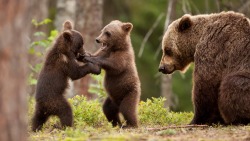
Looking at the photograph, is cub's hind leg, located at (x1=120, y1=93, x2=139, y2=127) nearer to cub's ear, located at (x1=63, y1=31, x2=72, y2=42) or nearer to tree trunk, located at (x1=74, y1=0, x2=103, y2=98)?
cub's ear, located at (x1=63, y1=31, x2=72, y2=42)

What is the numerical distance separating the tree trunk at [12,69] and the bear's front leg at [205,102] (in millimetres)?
4573

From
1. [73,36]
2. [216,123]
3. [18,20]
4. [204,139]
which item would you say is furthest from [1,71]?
[216,123]

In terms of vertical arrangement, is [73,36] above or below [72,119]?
above

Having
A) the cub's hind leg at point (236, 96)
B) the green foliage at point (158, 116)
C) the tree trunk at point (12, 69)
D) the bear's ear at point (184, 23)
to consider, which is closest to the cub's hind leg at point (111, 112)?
the green foliage at point (158, 116)

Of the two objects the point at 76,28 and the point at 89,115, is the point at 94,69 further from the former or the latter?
the point at 76,28

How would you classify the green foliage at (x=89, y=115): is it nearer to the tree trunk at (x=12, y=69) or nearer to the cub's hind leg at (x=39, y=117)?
the cub's hind leg at (x=39, y=117)

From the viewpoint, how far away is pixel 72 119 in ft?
29.6

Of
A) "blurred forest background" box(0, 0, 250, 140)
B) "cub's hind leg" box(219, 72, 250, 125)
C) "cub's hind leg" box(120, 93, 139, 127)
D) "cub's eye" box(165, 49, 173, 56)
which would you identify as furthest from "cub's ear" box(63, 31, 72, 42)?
"cub's hind leg" box(219, 72, 250, 125)

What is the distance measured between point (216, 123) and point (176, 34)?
5.69 feet

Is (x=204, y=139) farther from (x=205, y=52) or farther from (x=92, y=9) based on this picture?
(x=92, y=9)

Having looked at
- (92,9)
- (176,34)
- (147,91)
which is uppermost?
(92,9)

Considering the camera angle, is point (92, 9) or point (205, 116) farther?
point (92, 9)

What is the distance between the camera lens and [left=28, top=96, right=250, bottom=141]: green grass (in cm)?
746

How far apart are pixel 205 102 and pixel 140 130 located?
1.37 metres
